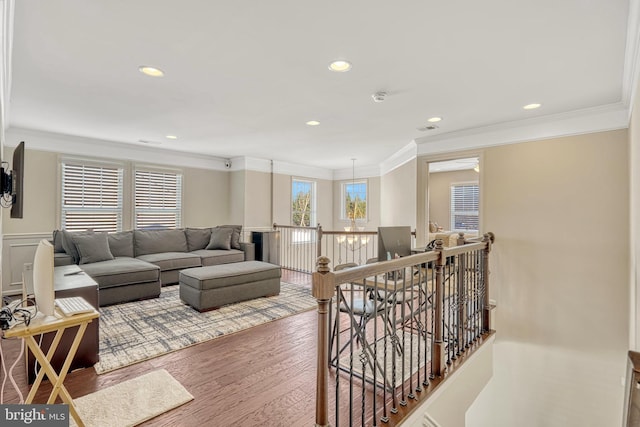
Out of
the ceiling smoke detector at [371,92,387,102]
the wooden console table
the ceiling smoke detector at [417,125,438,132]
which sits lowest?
the wooden console table

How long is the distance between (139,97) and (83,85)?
18.5 inches

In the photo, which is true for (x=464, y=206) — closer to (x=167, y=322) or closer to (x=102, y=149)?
(x=167, y=322)

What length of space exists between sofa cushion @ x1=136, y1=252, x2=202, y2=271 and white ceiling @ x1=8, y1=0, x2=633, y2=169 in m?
2.11

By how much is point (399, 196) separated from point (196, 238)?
419cm

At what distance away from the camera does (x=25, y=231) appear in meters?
4.66

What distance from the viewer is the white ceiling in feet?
6.05

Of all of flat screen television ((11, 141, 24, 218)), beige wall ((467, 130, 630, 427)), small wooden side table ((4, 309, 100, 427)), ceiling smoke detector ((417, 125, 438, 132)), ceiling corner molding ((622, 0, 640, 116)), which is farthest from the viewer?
ceiling smoke detector ((417, 125, 438, 132))

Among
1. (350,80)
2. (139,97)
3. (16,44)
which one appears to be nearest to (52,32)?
(16,44)

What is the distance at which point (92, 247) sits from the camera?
437cm

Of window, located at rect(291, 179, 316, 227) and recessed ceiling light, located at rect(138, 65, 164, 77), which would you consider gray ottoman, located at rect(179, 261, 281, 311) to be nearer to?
recessed ceiling light, located at rect(138, 65, 164, 77)

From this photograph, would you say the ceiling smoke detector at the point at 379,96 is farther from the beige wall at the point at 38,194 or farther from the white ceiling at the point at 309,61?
the beige wall at the point at 38,194

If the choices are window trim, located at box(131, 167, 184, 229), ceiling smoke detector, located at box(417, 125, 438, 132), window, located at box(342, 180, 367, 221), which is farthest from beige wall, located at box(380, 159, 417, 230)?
window trim, located at box(131, 167, 184, 229)

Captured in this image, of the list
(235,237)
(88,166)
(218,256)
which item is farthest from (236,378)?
(88,166)

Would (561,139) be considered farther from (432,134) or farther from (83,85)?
(83,85)
